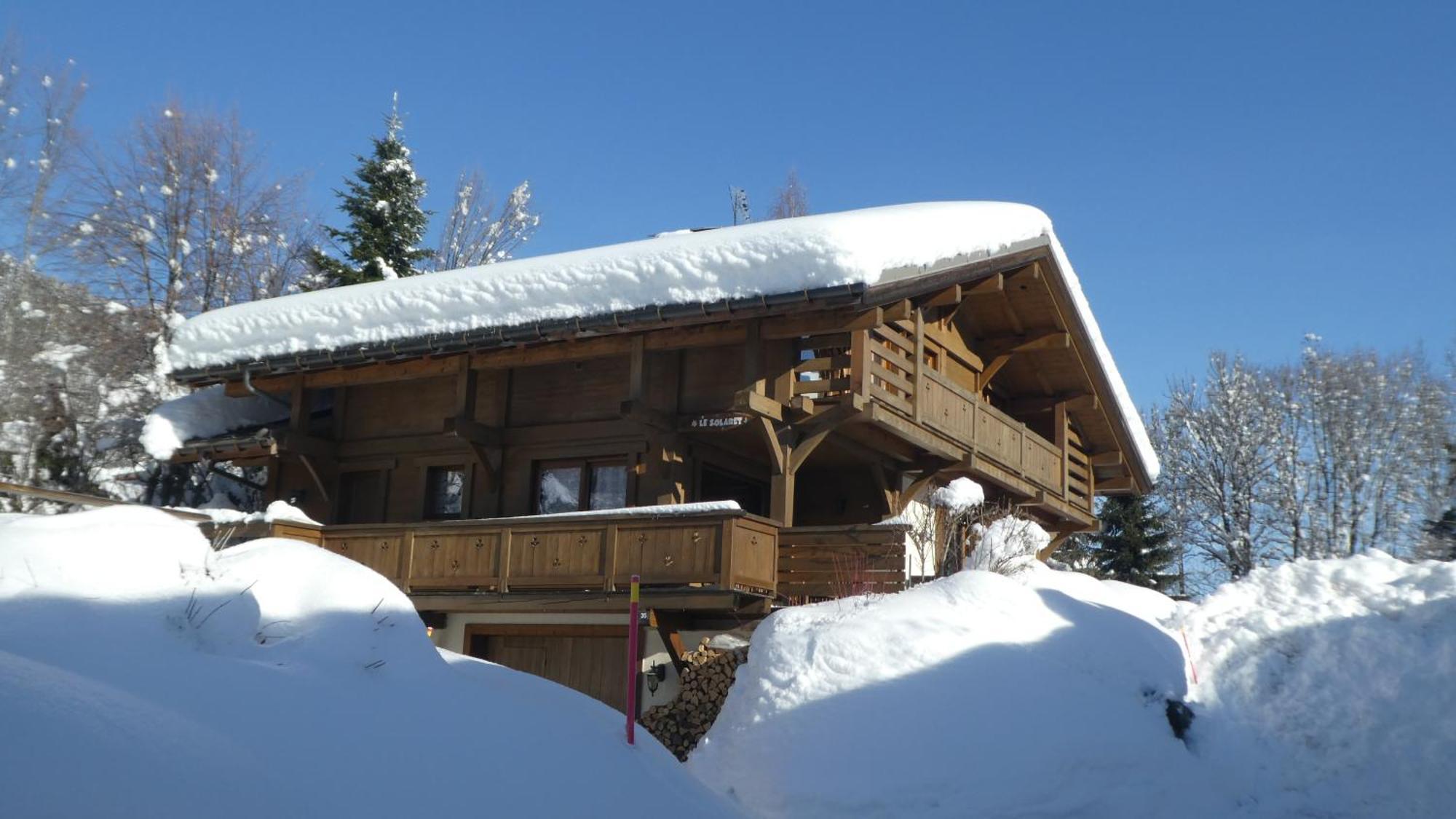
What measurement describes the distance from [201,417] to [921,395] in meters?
12.2

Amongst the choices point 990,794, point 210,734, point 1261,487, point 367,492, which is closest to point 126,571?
point 210,734

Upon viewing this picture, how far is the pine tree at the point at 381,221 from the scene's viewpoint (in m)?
32.1

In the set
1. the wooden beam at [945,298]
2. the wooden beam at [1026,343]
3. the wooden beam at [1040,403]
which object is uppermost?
the wooden beam at [1026,343]

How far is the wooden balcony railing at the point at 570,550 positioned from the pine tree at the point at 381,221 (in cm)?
1601

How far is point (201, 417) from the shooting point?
2128cm

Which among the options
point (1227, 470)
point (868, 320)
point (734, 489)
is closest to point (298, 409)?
point (734, 489)

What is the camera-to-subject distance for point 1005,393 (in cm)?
2473

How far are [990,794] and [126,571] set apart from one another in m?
6.96

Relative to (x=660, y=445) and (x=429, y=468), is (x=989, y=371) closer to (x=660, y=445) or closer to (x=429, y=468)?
(x=660, y=445)

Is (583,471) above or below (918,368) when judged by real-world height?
below

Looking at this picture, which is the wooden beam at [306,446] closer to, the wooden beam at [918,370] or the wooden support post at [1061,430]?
the wooden beam at [918,370]

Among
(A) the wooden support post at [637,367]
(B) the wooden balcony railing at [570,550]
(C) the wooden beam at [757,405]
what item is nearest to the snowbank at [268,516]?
(B) the wooden balcony railing at [570,550]

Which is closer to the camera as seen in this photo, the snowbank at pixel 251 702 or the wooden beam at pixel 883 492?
the snowbank at pixel 251 702

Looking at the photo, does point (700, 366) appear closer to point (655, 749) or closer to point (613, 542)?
point (613, 542)
